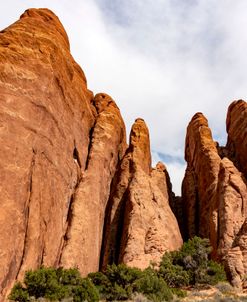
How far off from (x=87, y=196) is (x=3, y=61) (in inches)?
497

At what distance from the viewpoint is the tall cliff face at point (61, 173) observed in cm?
2412

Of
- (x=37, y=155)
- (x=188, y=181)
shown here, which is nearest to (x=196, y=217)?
(x=188, y=181)

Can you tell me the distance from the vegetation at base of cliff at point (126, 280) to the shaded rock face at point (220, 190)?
2301 mm

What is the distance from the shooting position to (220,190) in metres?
36.4

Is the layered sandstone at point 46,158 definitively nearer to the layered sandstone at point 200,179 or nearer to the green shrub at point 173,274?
the green shrub at point 173,274

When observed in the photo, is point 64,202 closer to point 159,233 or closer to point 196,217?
point 159,233

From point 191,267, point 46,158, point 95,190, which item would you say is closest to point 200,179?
point 95,190

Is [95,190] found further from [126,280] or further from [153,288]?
[153,288]

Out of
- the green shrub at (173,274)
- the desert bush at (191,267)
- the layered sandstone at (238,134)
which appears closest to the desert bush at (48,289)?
the green shrub at (173,274)

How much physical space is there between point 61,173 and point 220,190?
1559cm

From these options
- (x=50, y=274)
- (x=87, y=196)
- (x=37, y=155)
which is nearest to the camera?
(x=50, y=274)

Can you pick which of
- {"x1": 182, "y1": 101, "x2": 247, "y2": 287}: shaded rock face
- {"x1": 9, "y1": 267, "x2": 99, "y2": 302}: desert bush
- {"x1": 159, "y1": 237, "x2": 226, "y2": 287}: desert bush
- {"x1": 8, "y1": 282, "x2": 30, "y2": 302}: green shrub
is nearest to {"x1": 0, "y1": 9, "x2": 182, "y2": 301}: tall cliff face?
{"x1": 8, "y1": 282, "x2": 30, "y2": 302}: green shrub

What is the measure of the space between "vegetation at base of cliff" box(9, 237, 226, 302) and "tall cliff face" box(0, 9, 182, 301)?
1.87 meters

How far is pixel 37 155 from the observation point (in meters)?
26.4
